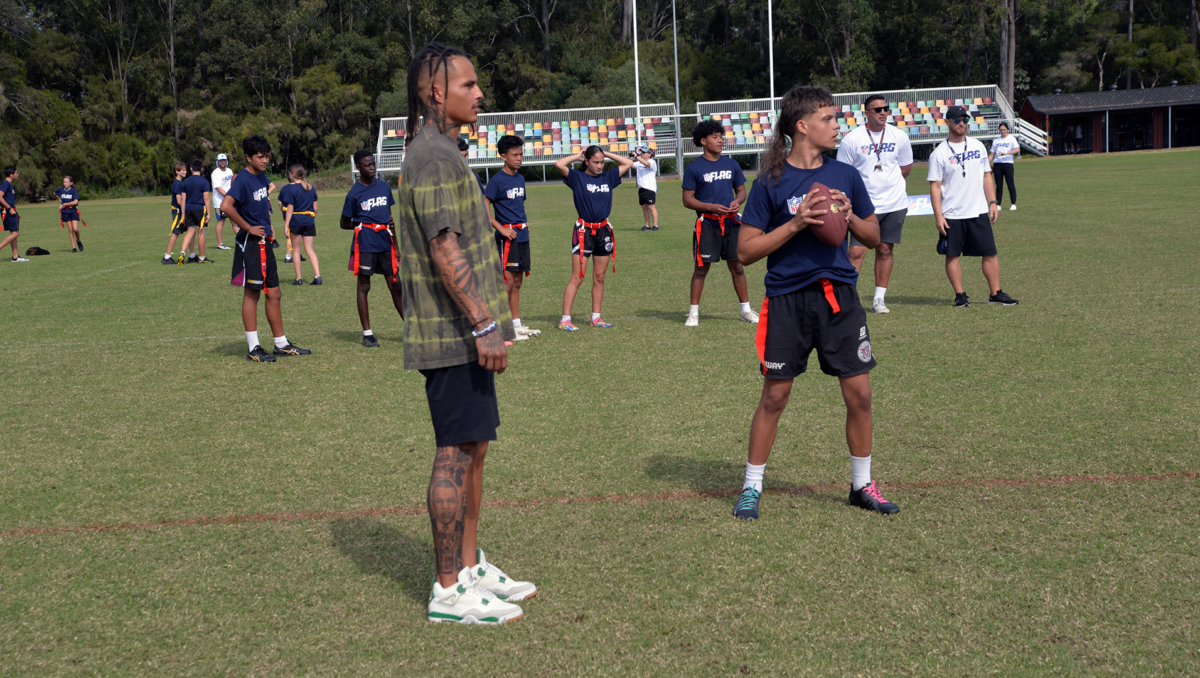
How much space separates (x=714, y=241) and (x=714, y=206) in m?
0.39

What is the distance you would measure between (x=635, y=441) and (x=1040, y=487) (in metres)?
2.41

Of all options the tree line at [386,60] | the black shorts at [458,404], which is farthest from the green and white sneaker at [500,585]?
the tree line at [386,60]

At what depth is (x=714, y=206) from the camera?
10.1 m

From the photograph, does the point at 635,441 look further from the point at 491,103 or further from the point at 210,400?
the point at 491,103

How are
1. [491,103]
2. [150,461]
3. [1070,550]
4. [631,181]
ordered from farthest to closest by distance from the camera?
[491,103], [631,181], [150,461], [1070,550]

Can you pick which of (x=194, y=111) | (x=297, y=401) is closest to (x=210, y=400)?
(x=297, y=401)

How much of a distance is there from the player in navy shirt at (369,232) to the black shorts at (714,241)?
128 inches

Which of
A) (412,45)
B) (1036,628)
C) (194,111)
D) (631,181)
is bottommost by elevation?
(1036,628)

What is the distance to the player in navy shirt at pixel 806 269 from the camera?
4.58 m

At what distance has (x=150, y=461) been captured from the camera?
6.10 m

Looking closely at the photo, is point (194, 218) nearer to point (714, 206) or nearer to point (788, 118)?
point (714, 206)

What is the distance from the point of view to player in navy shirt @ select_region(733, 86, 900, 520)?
Answer: 4.58 m

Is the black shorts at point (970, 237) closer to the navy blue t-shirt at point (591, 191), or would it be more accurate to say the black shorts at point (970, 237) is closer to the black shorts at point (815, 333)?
the navy blue t-shirt at point (591, 191)

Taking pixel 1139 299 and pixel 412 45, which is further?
pixel 412 45
